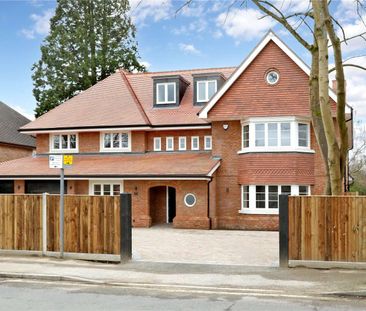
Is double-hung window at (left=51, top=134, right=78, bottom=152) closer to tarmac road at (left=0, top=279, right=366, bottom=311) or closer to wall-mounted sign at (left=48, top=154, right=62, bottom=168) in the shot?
wall-mounted sign at (left=48, top=154, right=62, bottom=168)

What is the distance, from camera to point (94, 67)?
3975cm

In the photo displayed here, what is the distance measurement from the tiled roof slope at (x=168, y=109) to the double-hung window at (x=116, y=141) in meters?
1.76

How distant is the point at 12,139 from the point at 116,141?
12.2m

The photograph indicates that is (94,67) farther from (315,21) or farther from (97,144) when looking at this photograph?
(315,21)

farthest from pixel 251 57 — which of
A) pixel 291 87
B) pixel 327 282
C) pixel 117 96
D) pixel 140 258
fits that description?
pixel 327 282

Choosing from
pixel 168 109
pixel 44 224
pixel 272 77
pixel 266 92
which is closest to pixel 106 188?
pixel 168 109

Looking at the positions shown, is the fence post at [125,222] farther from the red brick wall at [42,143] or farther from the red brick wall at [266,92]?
the red brick wall at [42,143]

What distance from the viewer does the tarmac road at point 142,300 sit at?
26.2 feet

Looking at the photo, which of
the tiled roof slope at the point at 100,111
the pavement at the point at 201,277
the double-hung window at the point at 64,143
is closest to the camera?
the pavement at the point at 201,277

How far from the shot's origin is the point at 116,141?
26.6 meters

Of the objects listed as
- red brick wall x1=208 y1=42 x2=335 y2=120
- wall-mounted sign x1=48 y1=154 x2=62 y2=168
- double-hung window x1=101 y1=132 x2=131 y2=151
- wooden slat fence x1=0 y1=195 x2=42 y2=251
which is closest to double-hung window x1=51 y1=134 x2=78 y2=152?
double-hung window x1=101 y1=132 x2=131 y2=151

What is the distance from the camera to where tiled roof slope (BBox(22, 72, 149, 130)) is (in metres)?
26.1

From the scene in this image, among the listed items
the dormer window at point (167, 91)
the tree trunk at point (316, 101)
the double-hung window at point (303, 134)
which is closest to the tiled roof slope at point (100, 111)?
the dormer window at point (167, 91)

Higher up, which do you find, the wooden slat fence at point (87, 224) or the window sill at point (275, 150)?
the window sill at point (275, 150)
